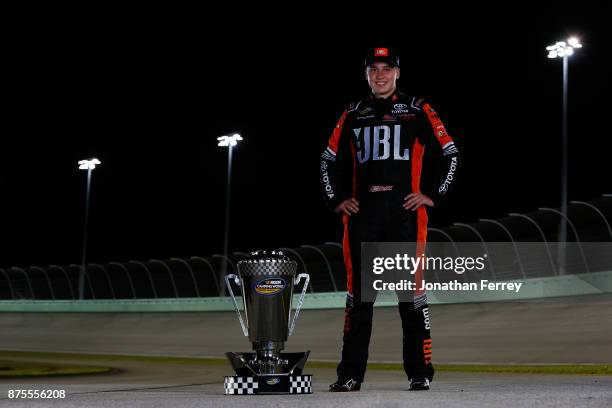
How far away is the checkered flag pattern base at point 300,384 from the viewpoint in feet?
19.8

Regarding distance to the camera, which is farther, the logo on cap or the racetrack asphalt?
the logo on cap

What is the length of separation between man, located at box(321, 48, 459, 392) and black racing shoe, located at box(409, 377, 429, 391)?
0.04 feet

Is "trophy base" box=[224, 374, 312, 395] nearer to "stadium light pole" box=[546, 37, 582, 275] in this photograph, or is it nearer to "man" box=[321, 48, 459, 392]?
"man" box=[321, 48, 459, 392]

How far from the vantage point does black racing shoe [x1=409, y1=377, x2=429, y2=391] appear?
6.02 m

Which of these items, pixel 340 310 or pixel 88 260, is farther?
pixel 88 260

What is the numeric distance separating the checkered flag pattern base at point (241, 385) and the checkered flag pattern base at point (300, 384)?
0.25 meters

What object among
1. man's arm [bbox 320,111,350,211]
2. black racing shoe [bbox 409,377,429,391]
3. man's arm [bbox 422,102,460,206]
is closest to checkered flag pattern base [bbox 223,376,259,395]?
black racing shoe [bbox 409,377,429,391]

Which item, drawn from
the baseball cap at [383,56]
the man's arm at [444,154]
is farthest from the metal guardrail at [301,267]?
the baseball cap at [383,56]

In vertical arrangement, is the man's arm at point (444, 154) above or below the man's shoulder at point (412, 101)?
below

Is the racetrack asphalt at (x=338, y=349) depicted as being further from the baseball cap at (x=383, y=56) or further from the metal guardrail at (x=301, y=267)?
the baseball cap at (x=383, y=56)

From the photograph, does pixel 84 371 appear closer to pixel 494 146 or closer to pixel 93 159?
pixel 93 159

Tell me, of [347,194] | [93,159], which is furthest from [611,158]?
[347,194]

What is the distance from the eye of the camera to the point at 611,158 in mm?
69750

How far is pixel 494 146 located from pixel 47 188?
4255cm
